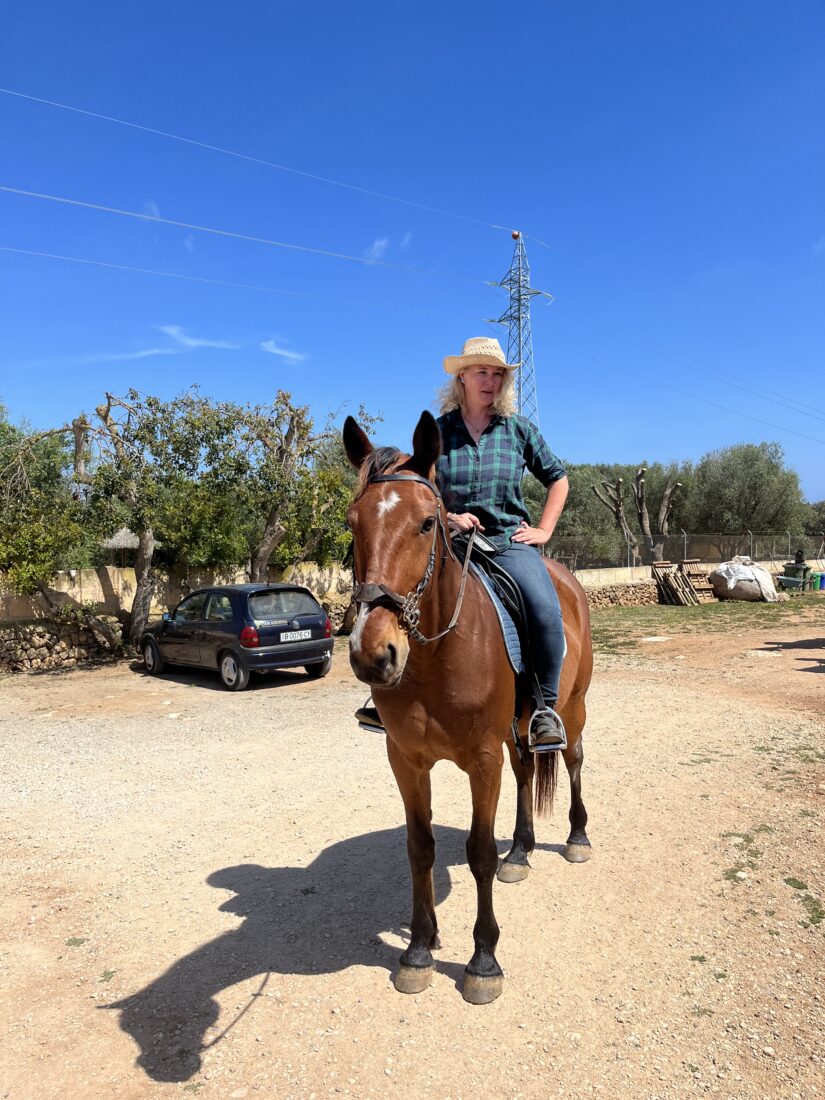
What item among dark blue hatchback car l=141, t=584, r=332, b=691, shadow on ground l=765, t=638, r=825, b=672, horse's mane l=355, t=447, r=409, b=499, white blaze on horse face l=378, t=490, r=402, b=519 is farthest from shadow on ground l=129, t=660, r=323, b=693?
white blaze on horse face l=378, t=490, r=402, b=519

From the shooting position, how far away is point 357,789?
20.0 ft

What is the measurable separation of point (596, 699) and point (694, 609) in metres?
14.0

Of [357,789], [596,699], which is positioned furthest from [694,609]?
[357,789]

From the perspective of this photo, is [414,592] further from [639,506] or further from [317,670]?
[639,506]

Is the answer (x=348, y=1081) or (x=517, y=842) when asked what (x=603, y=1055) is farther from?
(x=517, y=842)

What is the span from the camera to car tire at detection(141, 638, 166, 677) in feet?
42.9

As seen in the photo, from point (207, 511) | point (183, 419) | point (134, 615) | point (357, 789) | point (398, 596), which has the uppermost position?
point (183, 419)

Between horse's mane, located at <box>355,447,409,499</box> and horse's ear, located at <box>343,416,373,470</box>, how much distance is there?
0.33 ft

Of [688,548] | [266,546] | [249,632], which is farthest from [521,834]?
[688,548]

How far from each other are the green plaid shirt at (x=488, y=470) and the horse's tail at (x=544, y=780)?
5.29ft

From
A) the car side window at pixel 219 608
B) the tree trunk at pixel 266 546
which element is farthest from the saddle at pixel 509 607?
the tree trunk at pixel 266 546

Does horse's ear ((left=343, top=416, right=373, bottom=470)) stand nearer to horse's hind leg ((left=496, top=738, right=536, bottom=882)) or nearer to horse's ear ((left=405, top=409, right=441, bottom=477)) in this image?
horse's ear ((left=405, top=409, right=441, bottom=477))

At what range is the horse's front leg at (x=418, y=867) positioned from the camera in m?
3.24

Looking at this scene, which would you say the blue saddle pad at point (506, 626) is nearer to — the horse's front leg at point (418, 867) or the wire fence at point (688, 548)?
the horse's front leg at point (418, 867)
